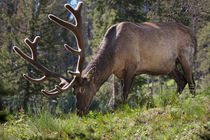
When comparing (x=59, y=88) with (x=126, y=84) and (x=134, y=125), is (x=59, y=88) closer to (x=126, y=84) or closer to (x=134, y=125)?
(x=134, y=125)

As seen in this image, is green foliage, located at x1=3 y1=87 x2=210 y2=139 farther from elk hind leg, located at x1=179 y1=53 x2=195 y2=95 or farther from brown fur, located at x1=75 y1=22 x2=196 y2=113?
elk hind leg, located at x1=179 y1=53 x2=195 y2=95

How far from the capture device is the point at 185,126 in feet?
12.7

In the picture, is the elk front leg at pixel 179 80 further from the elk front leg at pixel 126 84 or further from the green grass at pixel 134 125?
the green grass at pixel 134 125

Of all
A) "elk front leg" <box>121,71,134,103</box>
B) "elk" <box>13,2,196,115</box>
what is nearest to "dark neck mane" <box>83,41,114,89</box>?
"elk" <box>13,2,196,115</box>

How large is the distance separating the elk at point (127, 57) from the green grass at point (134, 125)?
3.28 ft

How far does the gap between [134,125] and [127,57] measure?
88.5 inches

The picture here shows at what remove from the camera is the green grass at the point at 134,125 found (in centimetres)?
362

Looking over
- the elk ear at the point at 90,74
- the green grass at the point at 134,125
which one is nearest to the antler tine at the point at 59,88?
the elk ear at the point at 90,74

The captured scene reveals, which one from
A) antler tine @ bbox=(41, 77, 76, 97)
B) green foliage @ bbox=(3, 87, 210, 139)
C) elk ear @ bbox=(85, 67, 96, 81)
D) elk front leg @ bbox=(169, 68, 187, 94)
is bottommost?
elk front leg @ bbox=(169, 68, 187, 94)

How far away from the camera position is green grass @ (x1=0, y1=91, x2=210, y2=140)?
362cm

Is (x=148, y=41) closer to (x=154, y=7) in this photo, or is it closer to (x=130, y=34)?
(x=130, y=34)

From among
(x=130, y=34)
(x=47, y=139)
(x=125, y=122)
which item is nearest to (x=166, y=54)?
(x=130, y=34)

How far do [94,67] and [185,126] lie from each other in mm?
2416

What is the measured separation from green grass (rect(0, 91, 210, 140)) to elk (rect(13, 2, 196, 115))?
100 centimetres
